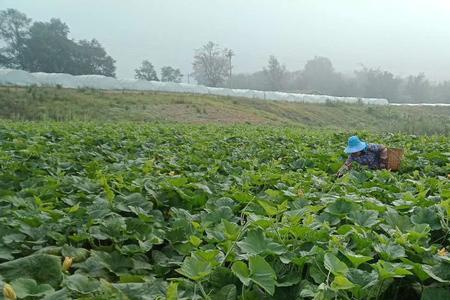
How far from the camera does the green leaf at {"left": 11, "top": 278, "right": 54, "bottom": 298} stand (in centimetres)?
114

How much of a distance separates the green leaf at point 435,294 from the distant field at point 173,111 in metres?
16.3

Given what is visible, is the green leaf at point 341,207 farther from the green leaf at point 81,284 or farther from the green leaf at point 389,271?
the green leaf at point 81,284

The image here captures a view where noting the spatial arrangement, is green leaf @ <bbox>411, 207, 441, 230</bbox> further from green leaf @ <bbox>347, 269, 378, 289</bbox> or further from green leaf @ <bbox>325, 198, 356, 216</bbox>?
green leaf @ <bbox>347, 269, 378, 289</bbox>

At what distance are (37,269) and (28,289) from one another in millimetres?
206

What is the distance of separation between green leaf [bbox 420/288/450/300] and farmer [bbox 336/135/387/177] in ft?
11.2

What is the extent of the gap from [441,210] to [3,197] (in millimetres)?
2141

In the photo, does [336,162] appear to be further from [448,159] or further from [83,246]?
[83,246]

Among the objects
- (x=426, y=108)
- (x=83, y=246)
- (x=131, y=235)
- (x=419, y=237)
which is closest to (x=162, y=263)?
(x=131, y=235)

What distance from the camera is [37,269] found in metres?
1.36

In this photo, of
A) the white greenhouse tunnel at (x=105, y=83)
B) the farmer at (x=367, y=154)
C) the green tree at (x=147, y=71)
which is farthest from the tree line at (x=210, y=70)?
the farmer at (x=367, y=154)

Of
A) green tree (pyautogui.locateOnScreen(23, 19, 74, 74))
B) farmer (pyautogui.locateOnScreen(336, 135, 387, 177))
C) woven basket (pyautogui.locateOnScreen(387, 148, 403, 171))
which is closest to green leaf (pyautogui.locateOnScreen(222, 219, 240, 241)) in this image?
farmer (pyautogui.locateOnScreen(336, 135, 387, 177))

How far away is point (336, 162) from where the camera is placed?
4641 millimetres

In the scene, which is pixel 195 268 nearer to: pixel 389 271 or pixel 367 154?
pixel 389 271

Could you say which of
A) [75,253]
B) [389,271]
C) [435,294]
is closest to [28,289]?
[75,253]
